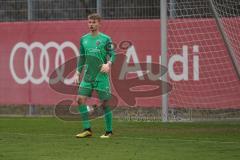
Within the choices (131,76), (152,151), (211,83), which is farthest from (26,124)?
(152,151)

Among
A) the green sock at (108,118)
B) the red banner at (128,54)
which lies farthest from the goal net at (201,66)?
the green sock at (108,118)

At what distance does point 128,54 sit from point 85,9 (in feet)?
6.18

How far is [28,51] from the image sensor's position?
2067 centimetres

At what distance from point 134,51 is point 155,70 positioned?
1.01 meters

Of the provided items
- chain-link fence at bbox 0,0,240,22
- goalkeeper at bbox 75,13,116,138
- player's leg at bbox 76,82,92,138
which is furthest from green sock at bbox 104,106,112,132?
chain-link fence at bbox 0,0,240,22

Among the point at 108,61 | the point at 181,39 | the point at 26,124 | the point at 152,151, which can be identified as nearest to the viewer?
the point at 152,151

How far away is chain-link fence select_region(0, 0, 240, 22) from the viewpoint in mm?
18031

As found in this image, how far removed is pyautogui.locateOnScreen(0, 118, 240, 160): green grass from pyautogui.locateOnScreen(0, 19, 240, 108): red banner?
3.94 ft

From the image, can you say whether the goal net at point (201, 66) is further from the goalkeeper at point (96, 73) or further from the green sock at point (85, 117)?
the green sock at point (85, 117)

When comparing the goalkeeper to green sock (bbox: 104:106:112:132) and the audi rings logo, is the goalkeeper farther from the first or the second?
the audi rings logo

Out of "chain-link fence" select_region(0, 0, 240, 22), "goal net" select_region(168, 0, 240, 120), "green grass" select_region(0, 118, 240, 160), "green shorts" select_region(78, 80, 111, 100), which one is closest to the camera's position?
"green grass" select_region(0, 118, 240, 160)

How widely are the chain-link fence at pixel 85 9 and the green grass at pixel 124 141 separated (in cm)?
293

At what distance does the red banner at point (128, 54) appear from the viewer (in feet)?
58.8

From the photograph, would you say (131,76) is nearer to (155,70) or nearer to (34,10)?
(155,70)
